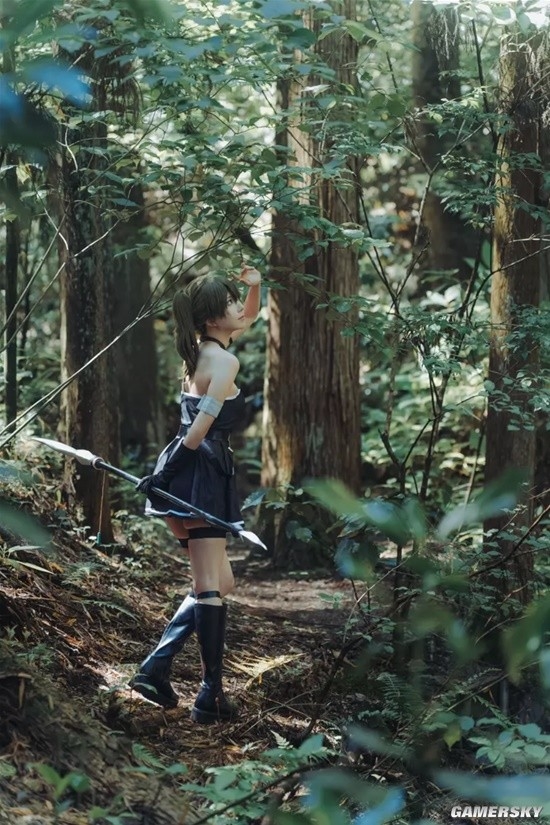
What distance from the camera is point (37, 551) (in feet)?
18.9

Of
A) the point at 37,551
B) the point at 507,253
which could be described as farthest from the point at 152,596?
the point at 507,253

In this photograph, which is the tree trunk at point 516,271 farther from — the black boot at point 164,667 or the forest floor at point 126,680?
the black boot at point 164,667

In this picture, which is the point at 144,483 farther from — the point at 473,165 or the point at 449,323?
the point at 473,165

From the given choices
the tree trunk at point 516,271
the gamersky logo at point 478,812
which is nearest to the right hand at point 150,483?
the tree trunk at point 516,271

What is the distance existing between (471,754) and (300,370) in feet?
Answer: 12.2

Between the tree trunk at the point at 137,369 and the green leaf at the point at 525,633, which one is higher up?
the tree trunk at the point at 137,369

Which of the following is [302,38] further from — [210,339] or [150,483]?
[150,483]

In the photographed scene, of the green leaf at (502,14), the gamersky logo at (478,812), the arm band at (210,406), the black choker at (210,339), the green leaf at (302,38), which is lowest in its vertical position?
the gamersky logo at (478,812)

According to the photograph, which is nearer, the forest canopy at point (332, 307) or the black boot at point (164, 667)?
the forest canopy at point (332, 307)

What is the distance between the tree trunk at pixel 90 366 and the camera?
6531 millimetres

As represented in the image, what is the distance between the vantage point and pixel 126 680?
15.5ft

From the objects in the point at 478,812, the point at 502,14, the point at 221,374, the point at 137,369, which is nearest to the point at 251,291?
the point at 221,374

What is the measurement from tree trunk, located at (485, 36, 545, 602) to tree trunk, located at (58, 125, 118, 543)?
262 cm

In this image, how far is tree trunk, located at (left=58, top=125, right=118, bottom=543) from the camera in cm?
653
